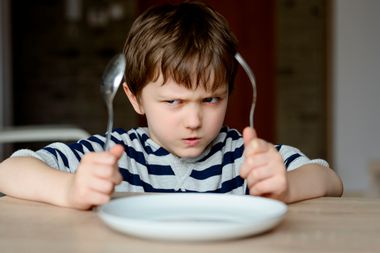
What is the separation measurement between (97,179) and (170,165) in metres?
0.44

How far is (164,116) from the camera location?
1.11m

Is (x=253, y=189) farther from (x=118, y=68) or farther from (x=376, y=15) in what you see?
(x=376, y=15)

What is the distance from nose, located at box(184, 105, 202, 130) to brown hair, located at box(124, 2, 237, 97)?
0.13ft

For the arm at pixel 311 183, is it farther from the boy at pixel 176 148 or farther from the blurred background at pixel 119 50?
the blurred background at pixel 119 50

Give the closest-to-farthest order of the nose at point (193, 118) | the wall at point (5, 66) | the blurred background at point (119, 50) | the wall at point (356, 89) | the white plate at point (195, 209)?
1. the white plate at point (195, 209)
2. the nose at point (193, 118)
3. the wall at point (5, 66)
4. the wall at point (356, 89)
5. the blurred background at point (119, 50)

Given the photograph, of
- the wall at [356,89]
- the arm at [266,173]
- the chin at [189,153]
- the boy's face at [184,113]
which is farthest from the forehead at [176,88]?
the wall at [356,89]

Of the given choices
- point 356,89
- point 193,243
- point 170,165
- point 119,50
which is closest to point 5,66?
point 119,50

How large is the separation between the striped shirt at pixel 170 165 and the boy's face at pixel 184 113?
8 centimetres

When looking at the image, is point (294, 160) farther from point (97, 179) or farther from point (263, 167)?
point (97, 179)

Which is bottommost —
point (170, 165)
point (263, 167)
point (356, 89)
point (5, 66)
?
point (356, 89)

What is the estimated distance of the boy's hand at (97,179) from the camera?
31.6 inches

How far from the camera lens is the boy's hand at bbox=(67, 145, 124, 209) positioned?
0.80 metres

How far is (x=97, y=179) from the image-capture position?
0.81 meters

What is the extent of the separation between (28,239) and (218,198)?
26 cm
